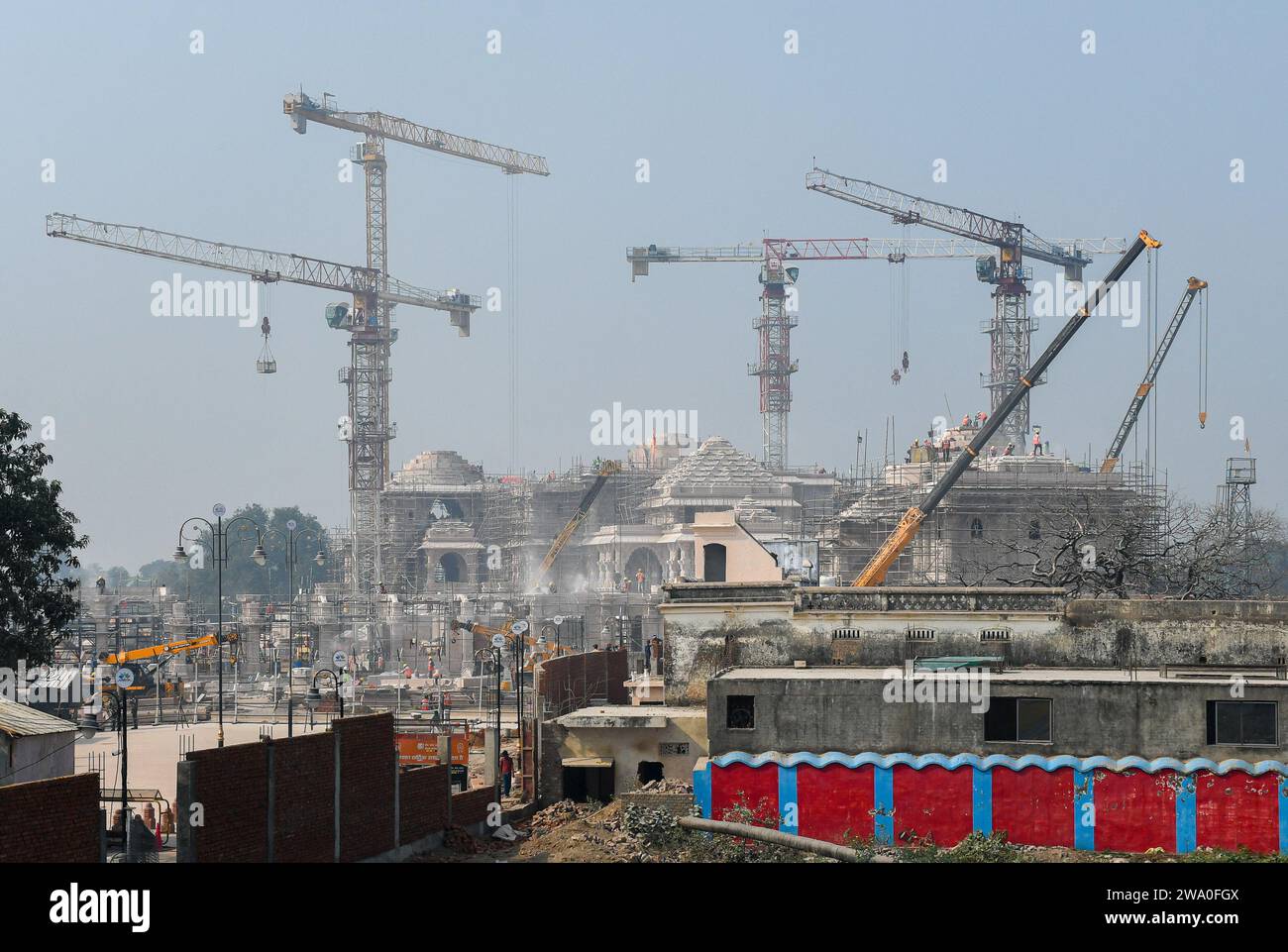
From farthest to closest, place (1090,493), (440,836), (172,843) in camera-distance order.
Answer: (1090,493)
(440,836)
(172,843)

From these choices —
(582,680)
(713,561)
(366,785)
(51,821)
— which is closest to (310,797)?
(366,785)

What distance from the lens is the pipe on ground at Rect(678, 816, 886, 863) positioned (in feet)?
76.9

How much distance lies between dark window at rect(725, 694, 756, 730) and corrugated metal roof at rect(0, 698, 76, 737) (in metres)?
10.9

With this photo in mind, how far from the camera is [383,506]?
130m

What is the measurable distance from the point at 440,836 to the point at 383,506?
343 feet

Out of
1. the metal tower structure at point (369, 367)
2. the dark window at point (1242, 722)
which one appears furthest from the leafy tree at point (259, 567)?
the dark window at point (1242, 722)

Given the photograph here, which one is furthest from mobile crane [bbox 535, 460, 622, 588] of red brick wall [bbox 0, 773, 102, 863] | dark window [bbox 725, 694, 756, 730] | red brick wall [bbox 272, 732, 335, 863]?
red brick wall [bbox 0, 773, 102, 863]

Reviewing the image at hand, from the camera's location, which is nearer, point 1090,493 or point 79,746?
point 79,746

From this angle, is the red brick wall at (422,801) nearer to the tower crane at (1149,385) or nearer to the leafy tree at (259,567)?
the tower crane at (1149,385)

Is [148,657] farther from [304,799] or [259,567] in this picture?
[259,567]

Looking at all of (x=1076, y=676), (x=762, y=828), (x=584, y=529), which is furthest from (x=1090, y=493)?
(x=762, y=828)

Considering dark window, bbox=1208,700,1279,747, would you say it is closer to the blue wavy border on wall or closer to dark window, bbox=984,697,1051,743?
the blue wavy border on wall

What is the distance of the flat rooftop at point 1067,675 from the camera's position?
28.6 metres
